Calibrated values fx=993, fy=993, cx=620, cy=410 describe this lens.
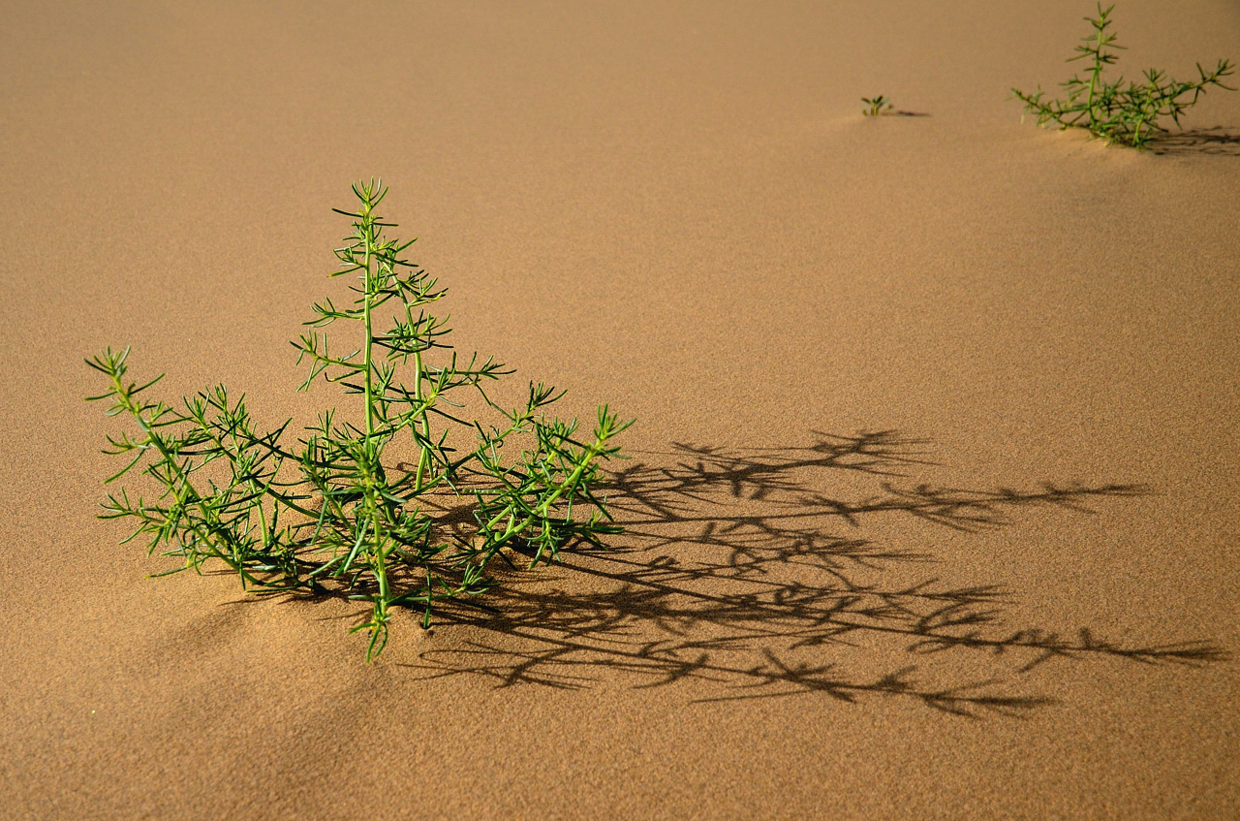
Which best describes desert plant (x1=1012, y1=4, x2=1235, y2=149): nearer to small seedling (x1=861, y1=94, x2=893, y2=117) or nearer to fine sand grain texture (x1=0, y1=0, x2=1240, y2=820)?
fine sand grain texture (x1=0, y1=0, x2=1240, y2=820)

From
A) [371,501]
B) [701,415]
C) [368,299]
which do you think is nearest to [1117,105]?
[701,415]

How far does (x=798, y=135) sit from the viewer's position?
2.91m

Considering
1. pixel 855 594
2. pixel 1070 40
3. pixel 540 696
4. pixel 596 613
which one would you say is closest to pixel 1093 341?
pixel 855 594

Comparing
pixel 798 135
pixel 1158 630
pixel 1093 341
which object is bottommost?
pixel 1158 630

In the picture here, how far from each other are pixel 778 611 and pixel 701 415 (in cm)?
50

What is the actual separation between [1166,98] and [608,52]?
1.80 meters

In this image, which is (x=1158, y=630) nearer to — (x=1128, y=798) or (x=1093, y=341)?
(x=1128, y=798)

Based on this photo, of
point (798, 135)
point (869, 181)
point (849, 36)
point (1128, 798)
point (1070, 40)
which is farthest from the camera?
point (849, 36)

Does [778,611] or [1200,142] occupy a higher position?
[1200,142]

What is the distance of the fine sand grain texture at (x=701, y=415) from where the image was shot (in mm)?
1146

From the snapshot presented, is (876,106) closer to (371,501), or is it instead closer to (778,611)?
(778,611)

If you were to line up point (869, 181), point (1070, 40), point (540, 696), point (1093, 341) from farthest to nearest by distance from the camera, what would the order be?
point (1070, 40)
point (869, 181)
point (1093, 341)
point (540, 696)

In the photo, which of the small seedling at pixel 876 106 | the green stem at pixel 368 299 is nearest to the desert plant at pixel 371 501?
the green stem at pixel 368 299

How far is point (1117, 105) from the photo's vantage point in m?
2.73
